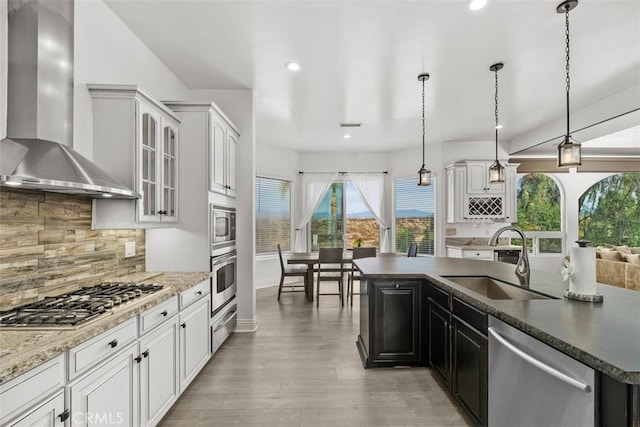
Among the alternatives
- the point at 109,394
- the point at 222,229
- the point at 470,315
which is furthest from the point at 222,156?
the point at 470,315

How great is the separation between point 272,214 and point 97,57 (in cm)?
455

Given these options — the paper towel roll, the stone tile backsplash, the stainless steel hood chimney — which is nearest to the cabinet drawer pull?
the stone tile backsplash

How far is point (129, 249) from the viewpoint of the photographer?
2592 mm

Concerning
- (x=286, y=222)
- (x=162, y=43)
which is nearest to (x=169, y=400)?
(x=162, y=43)

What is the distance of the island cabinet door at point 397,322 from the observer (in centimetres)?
Answer: 279

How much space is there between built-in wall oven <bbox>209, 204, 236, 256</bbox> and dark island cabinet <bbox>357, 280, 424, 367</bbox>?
1.54 m

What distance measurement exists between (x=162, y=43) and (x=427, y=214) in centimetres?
553

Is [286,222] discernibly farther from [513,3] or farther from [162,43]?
[513,3]

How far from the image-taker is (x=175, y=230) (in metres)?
2.96

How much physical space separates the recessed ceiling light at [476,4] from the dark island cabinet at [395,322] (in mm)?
2151

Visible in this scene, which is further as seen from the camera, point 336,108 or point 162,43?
point 336,108

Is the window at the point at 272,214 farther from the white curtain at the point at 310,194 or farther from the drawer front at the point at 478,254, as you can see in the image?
the drawer front at the point at 478,254

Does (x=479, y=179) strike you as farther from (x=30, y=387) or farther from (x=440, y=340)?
(x=30, y=387)

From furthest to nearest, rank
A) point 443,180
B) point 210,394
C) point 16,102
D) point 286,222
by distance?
point 286,222 → point 443,180 → point 210,394 → point 16,102
